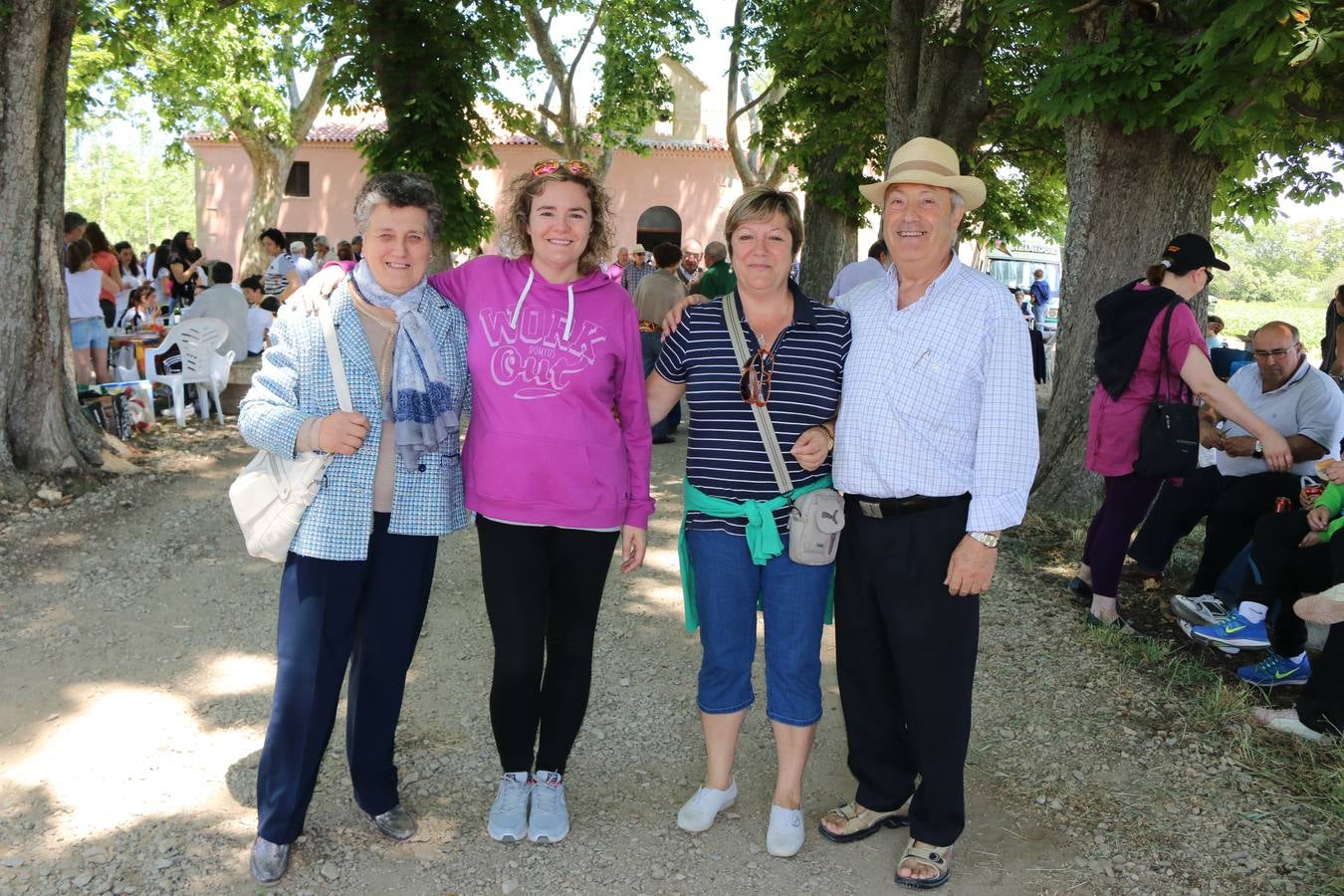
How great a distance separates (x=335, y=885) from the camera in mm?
2992

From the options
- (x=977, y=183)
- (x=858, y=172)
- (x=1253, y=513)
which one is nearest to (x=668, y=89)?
(x=858, y=172)

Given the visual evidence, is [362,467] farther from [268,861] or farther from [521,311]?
[268,861]

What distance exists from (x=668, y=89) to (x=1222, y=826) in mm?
20049

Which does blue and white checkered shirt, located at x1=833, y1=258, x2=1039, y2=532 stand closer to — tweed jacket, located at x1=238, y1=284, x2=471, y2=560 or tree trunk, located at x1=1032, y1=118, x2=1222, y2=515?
tweed jacket, located at x1=238, y1=284, x2=471, y2=560

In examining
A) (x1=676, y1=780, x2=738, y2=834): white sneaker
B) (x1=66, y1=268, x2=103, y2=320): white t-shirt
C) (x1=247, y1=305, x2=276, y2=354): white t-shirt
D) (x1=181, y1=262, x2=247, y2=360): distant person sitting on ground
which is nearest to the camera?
(x1=676, y1=780, x2=738, y2=834): white sneaker

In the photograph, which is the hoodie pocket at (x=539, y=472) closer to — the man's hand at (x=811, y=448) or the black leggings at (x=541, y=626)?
the black leggings at (x=541, y=626)

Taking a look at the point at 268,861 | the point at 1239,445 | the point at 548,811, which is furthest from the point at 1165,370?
the point at 268,861

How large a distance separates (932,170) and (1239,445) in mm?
A: 3450

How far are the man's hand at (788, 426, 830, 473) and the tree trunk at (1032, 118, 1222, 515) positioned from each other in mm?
4534

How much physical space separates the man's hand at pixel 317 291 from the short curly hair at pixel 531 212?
509mm

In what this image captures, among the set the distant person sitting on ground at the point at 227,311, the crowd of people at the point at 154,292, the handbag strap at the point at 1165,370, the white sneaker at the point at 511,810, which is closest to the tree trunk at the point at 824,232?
the crowd of people at the point at 154,292

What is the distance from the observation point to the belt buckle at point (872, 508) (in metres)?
2.95

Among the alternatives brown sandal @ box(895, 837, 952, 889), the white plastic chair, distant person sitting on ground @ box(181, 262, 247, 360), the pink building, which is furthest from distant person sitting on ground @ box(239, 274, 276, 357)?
the pink building

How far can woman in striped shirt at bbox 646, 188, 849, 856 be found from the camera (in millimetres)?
2982
